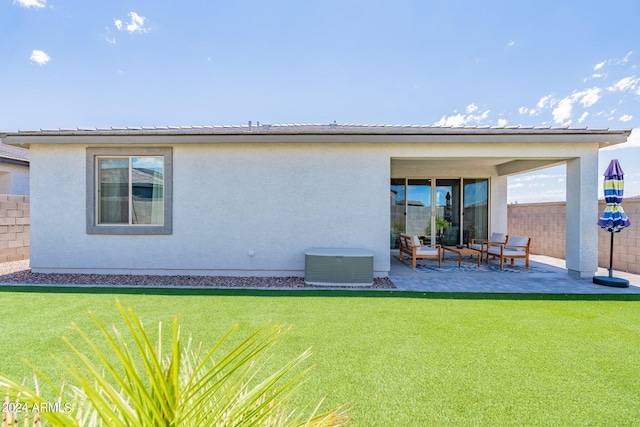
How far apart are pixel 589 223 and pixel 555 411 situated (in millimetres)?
7700

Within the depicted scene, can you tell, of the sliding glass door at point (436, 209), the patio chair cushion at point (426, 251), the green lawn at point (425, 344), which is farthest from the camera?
the sliding glass door at point (436, 209)

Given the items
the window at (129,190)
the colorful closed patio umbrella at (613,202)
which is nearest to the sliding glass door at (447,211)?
the colorful closed patio umbrella at (613,202)

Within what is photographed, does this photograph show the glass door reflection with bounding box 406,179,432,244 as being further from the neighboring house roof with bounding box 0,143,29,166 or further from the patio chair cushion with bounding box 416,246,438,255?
the neighboring house roof with bounding box 0,143,29,166

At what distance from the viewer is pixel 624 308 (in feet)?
20.2

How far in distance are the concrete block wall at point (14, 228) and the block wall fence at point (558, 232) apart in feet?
60.9

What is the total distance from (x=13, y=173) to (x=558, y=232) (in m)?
24.8

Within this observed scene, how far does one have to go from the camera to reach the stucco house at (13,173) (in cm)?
1418

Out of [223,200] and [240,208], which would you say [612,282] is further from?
[223,200]

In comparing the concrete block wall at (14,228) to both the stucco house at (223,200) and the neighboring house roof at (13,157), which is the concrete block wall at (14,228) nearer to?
the stucco house at (223,200)

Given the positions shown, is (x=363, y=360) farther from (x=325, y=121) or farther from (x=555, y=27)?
(x=555, y=27)

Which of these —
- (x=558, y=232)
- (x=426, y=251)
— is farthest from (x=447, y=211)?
(x=426, y=251)

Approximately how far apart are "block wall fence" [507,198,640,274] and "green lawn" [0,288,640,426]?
3708 millimetres

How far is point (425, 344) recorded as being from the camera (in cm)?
445

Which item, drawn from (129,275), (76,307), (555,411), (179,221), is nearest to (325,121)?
(179,221)
